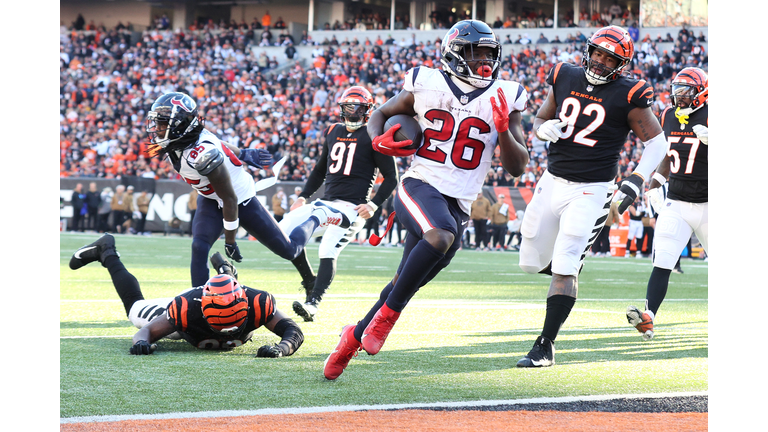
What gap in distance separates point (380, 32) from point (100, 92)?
1049 centimetres

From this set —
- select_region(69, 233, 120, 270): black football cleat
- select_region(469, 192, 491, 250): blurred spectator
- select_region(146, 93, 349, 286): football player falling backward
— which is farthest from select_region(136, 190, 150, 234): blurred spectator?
select_region(69, 233, 120, 270): black football cleat

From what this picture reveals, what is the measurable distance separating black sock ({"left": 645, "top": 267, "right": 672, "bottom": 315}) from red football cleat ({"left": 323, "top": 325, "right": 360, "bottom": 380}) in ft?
9.38

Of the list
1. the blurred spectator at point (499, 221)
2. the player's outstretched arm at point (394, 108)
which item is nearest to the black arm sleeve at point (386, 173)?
the player's outstretched arm at point (394, 108)

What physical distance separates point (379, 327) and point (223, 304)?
3.37 feet

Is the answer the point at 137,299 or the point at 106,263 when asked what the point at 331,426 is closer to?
the point at 137,299

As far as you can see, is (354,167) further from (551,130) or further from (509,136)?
(509,136)

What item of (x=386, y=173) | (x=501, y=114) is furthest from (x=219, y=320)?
(x=386, y=173)

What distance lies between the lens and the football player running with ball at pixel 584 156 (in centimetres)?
502

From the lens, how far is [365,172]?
7301 millimetres

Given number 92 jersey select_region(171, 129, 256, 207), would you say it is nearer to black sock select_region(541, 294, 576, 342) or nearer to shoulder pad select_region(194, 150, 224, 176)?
shoulder pad select_region(194, 150, 224, 176)

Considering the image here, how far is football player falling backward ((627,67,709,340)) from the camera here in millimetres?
6207

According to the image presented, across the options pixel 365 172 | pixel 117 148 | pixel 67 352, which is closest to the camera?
pixel 67 352

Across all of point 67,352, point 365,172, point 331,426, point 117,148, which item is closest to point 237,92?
point 117,148

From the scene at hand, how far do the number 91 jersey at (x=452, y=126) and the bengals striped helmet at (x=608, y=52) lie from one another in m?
0.84
